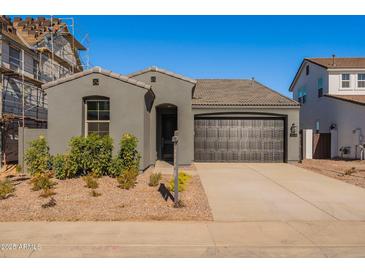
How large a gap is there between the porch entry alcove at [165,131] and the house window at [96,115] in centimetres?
430

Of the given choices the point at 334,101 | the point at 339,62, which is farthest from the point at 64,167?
the point at 339,62

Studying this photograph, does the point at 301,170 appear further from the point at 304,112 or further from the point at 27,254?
the point at 304,112

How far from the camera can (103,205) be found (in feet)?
23.5

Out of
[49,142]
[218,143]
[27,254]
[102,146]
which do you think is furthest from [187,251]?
[218,143]

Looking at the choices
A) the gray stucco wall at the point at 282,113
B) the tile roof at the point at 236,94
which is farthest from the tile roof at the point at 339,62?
the gray stucco wall at the point at 282,113

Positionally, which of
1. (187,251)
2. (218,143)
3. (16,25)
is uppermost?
(16,25)

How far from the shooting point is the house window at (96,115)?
11938 mm

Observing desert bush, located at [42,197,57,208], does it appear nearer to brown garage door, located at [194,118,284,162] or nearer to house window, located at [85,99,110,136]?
house window, located at [85,99,110,136]

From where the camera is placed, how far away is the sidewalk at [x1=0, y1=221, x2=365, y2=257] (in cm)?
456

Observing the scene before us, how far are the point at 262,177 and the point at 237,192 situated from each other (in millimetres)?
3133

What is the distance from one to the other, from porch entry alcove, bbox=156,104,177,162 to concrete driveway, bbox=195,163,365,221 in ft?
14.6

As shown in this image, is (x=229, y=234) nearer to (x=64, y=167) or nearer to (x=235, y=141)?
(x=64, y=167)

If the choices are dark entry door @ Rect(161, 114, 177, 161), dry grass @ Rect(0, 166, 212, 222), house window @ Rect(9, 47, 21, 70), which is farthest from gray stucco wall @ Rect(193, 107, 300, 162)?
house window @ Rect(9, 47, 21, 70)

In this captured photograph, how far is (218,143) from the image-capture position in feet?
54.9
